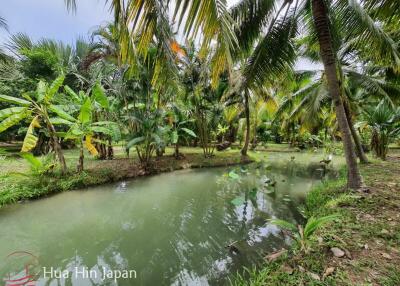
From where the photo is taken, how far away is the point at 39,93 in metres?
5.65

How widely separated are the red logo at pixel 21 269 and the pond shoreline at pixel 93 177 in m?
2.47

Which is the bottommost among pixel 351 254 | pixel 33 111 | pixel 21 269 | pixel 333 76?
pixel 21 269

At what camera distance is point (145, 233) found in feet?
12.2

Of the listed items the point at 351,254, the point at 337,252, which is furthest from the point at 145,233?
the point at 351,254

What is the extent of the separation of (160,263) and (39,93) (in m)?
5.50

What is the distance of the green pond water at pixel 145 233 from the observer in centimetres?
275

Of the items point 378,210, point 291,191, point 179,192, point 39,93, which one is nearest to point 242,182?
point 291,191

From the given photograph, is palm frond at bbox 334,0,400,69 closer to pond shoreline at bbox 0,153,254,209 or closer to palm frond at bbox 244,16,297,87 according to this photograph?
palm frond at bbox 244,16,297,87

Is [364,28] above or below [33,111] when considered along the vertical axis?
above

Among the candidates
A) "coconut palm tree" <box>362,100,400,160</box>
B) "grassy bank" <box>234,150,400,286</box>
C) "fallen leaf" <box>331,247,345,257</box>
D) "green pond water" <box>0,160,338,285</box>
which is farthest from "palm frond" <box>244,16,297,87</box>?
"coconut palm tree" <box>362,100,400,160</box>

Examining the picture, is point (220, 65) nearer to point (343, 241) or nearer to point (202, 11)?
point (202, 11)

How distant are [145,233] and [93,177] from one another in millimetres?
3875

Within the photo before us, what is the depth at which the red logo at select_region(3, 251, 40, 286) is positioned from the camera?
2547mm

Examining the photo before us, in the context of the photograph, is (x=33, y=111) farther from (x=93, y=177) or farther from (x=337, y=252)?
(x=337, y=252)
